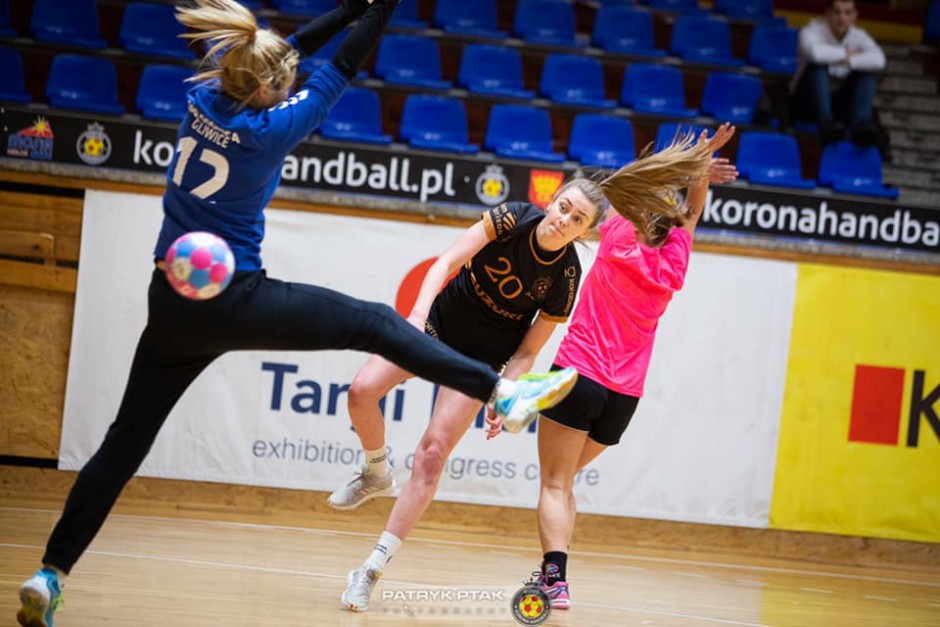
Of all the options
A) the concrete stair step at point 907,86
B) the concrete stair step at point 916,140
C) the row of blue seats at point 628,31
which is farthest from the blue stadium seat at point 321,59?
the concrete stair step at point 907,86

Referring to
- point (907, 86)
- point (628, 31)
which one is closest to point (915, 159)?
point (907, 86)

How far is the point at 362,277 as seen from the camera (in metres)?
7.33

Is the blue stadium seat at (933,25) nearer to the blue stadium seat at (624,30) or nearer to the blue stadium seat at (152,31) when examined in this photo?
the blue stadium seat at (624,30)

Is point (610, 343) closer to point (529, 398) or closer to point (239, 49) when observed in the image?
point (529, 398)

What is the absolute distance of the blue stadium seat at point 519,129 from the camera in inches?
397

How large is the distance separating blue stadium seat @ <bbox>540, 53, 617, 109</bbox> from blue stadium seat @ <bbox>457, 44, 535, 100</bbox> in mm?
252

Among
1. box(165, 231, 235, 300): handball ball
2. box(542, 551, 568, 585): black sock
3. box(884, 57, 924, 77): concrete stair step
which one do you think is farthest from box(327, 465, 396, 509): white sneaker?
box(884, 57, 924, 77): concrete stair step

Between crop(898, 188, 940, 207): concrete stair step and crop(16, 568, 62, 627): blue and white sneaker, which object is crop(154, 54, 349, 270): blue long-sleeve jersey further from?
crop(898, 188, 940, 207): concrete stair step

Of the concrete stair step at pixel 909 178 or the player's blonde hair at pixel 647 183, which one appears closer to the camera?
the player's blonde hair at pixel 647 183

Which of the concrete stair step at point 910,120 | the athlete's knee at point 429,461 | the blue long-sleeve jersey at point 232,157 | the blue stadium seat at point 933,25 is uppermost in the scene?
the blue stadium seat at point 933,25

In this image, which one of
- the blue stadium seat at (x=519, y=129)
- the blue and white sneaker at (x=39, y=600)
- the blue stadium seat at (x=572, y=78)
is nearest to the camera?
the blue and white sneaker at (x=39, y=600)

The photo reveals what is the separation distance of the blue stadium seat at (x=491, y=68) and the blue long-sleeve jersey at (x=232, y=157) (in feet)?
24.6

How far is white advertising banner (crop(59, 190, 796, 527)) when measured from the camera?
→ 7.11 meters

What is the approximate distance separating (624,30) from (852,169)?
3007 millimetres
